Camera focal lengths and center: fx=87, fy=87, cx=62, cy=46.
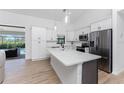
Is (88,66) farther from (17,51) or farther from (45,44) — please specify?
(17,51)

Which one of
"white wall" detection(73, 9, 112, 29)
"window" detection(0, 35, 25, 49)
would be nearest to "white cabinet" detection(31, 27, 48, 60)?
"window" detection(0, 35, 25, 49)

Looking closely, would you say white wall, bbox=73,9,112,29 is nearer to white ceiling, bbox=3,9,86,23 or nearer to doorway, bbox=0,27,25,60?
white ceiling, bbox=3,9,86,23

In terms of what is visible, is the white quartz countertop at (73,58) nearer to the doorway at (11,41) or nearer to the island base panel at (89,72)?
the island base panel at (89,72)

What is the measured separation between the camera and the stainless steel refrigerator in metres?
3.38

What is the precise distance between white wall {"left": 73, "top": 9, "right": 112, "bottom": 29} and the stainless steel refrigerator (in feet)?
3.26

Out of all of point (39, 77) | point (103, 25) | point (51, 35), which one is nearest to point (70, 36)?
point (51, 35)

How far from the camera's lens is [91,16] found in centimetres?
520

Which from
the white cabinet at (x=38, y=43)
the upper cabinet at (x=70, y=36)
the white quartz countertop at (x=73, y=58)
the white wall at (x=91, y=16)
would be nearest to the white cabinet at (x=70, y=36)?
the upper cabinet at (x=70, y=36)

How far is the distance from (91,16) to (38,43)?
3654 mm

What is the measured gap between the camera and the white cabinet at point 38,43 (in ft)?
17.6

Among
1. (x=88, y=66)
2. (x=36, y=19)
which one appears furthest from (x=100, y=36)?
(x=36, y=19)

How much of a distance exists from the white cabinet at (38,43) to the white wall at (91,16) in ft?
8.83

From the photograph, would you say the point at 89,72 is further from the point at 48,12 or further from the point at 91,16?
the point at 48,12
